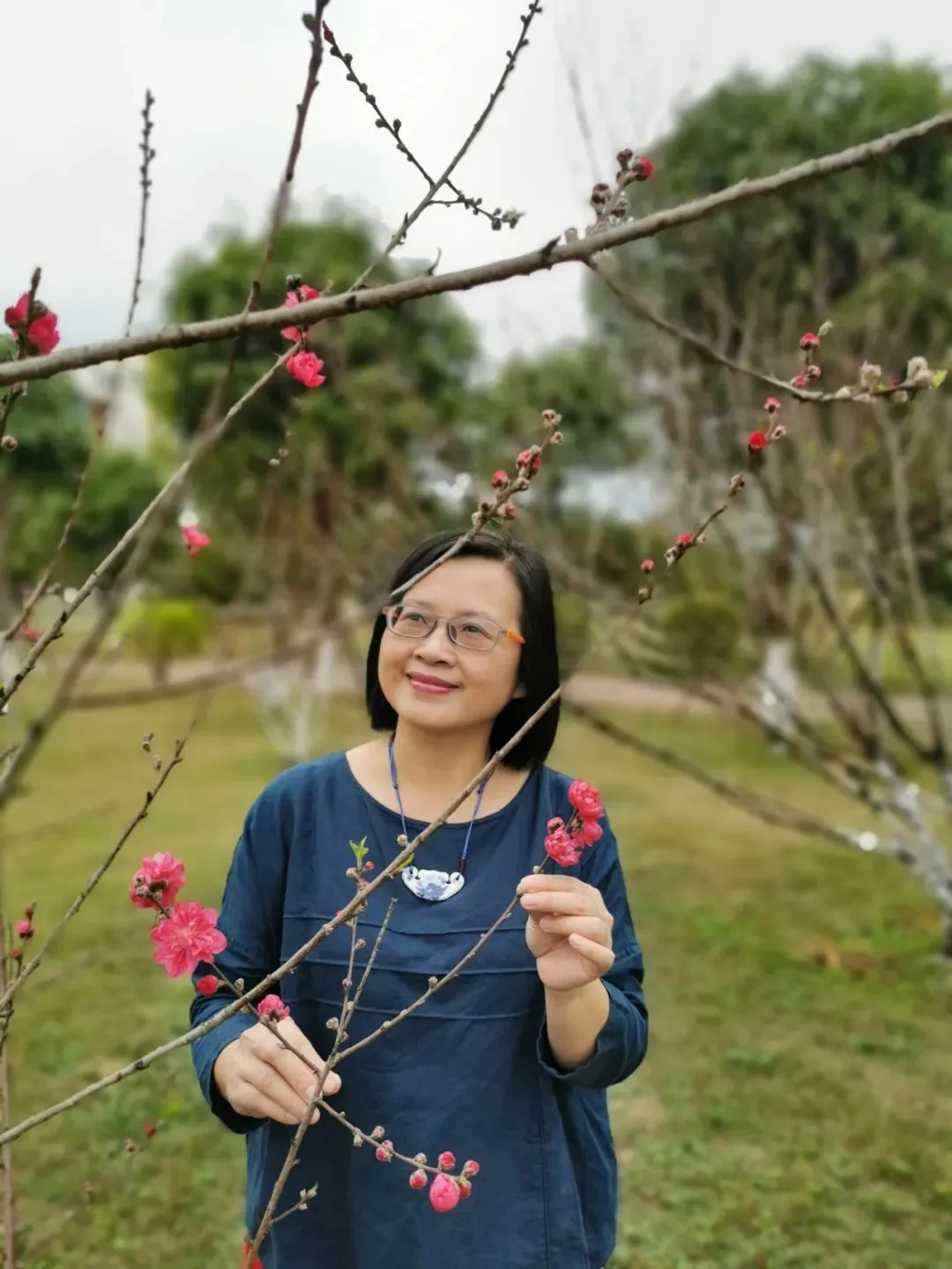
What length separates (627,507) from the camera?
7332 mm

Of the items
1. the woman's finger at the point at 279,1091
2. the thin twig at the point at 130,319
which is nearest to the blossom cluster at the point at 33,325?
the thin twig at the point at 130,319

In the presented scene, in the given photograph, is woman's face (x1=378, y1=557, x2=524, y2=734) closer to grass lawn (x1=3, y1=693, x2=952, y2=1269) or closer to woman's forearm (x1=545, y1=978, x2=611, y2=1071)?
woman's forearm (x1=545, y1=978, x2=611, y2=1071)

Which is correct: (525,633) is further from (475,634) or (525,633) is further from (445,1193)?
(445,1193)

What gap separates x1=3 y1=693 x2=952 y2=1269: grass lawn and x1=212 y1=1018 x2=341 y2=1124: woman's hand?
1.42 feet

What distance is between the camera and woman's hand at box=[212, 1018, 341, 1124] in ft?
3.84

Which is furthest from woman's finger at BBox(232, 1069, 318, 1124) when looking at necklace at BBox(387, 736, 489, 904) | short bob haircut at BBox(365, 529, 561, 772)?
short bob haircut at BBox(365, 529, 561, 772)

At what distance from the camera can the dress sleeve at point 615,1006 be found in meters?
1.28

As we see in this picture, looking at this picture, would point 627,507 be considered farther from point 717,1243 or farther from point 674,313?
point 717,1243

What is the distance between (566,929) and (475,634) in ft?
1.49

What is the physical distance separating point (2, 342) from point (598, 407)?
322 inches

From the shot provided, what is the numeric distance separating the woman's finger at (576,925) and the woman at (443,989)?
0.11 metres

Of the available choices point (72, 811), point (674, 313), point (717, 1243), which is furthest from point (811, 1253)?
point (72, 811)

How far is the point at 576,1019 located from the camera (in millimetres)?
1252

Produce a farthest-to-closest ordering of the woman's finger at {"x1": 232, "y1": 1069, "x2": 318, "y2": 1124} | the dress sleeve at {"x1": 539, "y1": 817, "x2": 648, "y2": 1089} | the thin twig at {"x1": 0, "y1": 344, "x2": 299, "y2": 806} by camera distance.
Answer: the dress sleeve at {"x1": 539, "y1": 817, "x2": 648, "y2": 1089}
the woman's finger at {"x1": 232, "y1": 1069, "x2": 318, "y2": 1124}
the thin twig at {"x1": 0, "y1": 344, "x2": 299, "y2": 806}
